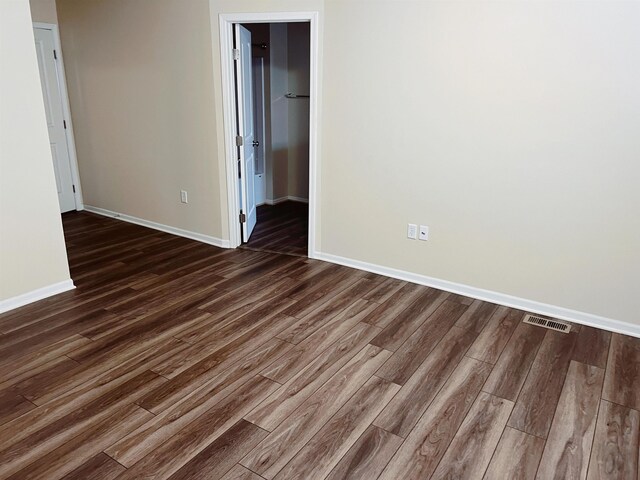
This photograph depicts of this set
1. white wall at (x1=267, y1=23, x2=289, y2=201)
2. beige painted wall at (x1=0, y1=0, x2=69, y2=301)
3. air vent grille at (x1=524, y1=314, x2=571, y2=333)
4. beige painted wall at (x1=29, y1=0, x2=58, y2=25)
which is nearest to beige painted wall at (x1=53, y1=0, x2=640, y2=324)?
air vent grille at (x1=524, y1=314, x2=571, y2=333)

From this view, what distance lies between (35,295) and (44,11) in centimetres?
351

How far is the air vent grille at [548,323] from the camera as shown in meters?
3.10

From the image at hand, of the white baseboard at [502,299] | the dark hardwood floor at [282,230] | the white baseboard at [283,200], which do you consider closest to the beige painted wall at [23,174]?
the dark hardwood floor at [282,230]

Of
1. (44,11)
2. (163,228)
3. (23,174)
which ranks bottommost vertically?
(163,228)

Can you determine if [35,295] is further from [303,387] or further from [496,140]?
[496,140]

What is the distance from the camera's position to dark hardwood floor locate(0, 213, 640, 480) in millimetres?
1975

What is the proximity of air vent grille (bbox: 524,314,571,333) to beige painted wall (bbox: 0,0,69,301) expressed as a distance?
11.4 ft

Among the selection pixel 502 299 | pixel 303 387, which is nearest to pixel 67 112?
pixel 303 387

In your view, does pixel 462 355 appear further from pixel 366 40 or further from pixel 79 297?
pixel 79 297

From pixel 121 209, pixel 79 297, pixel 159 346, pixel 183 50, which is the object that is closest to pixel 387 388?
pixel 159 346

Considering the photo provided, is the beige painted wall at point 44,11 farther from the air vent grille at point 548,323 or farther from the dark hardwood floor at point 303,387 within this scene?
the air vent grille at point 548,323

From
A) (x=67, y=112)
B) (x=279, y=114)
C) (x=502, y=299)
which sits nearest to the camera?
(x=502, y=299)

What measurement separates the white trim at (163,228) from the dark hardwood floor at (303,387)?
3.08 ft

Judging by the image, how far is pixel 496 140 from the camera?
3.20 m
